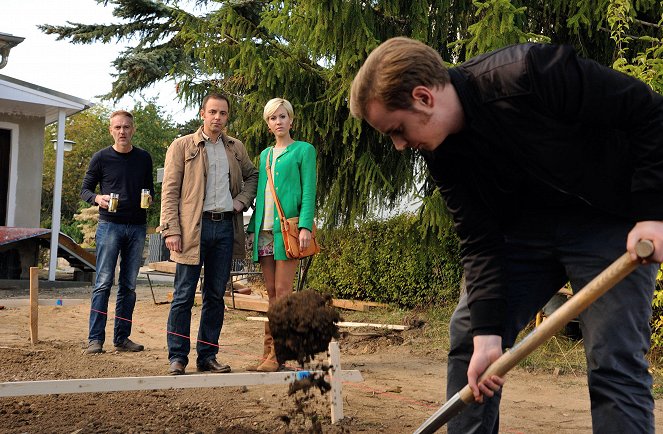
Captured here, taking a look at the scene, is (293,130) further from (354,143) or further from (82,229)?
(82,229)

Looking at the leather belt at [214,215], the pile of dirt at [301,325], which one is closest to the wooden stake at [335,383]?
the pile of dirt at [301,325]

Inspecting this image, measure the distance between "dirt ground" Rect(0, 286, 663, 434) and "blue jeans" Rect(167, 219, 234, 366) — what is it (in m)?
0.28

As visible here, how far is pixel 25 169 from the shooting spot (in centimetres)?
1581

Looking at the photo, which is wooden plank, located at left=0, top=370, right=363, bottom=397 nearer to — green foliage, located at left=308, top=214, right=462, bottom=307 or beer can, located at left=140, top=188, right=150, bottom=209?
beer can, located at left=140, top=188, right=150, bottom=209

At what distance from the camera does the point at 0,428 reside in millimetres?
3936

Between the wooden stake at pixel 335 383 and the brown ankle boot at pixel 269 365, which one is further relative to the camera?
the brown ankle boot at pixel 269 365

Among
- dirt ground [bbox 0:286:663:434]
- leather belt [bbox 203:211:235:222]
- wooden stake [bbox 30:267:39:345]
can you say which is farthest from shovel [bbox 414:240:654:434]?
wooden stake [bbox 30:267:39:345]

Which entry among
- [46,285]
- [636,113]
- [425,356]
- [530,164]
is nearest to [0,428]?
[530,164]

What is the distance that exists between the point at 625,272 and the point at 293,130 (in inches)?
258

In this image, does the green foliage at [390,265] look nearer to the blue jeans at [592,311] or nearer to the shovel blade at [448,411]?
the blue jeans at [592,311]

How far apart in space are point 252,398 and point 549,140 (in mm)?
2977

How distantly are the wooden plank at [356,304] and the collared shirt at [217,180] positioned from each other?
453 cm

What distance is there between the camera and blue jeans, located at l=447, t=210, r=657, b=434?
248 cm

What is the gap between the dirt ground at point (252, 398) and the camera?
4.14 meters
